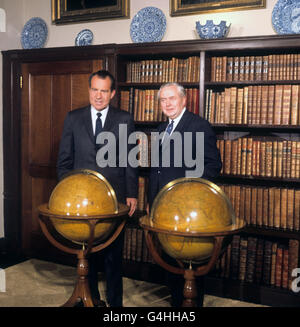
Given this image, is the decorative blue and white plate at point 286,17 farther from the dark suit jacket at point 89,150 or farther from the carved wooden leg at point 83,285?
the carved wooden leg at point 83,285

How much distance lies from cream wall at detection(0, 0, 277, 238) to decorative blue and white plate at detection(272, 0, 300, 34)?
7 cm

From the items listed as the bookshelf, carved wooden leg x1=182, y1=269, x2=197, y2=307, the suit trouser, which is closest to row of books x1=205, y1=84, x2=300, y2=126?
the bookshelf

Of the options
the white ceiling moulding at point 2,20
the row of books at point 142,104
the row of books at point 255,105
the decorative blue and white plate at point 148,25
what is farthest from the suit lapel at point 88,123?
the white ceiling moulding at point 2,20

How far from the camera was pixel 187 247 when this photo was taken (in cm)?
243

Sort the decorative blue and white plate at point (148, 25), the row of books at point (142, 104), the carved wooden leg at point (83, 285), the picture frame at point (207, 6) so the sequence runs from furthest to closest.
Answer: the decorative blue and white plate at point (148, 25), the row of books at point (142, 104), the picture frame at point (207, 6), the carved wooden leg at point (83, 285)

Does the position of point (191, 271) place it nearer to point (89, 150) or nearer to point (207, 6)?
point (89, 150)

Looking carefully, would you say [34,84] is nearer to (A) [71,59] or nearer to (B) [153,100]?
(A) [71,59]

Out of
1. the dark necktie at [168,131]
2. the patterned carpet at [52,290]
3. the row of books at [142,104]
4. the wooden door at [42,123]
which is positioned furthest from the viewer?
the wooden door at [42,123]

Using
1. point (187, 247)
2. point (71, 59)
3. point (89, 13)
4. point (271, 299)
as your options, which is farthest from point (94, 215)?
point (89, 13)

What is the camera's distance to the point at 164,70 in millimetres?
4086

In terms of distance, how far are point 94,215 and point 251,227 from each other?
62.4 inches

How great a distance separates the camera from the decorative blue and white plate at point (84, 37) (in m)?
4.61

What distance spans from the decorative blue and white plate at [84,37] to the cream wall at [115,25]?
0.17 feet

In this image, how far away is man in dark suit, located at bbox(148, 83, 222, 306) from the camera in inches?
122
